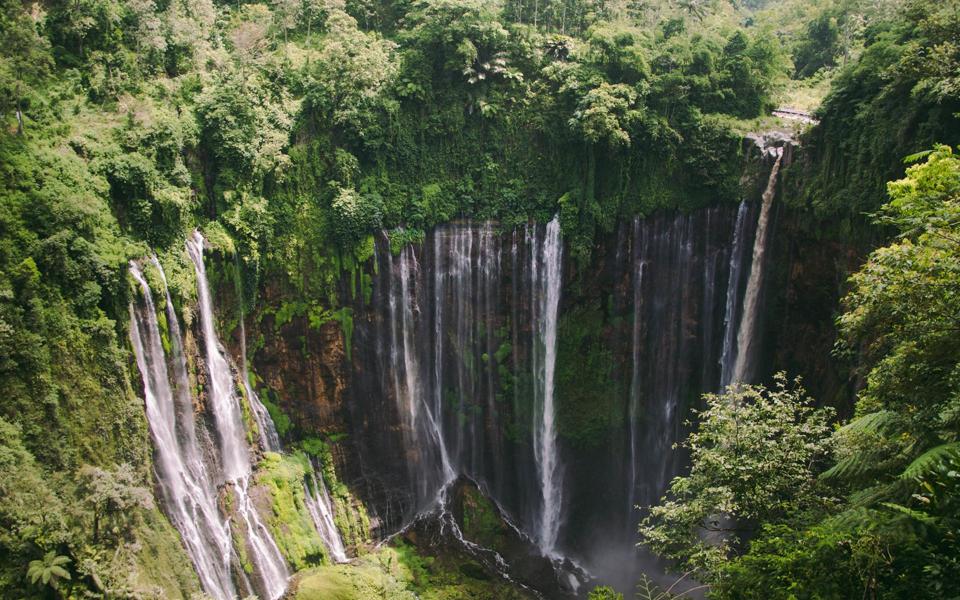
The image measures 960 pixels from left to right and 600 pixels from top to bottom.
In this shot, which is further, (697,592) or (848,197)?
(697,592)

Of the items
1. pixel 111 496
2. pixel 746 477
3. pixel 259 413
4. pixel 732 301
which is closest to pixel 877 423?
pixel 746 477

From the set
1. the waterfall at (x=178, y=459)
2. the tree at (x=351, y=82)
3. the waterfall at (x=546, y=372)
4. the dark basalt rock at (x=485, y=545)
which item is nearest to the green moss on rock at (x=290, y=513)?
the waterfall at (x=178, y=459)

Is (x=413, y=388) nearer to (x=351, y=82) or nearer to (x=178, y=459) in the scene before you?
(x=178, y=459)

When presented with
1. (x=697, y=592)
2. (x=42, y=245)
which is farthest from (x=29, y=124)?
(x=697, y=592)

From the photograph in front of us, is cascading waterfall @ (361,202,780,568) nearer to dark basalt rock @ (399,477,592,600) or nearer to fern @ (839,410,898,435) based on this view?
dark basalt rock @ (399,477,592,600)

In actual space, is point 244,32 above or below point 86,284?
above

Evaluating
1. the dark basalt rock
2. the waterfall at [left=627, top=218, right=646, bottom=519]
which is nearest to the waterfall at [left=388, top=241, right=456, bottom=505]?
the dark basalt rock

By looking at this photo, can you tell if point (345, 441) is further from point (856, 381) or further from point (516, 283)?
point (856, 381)
